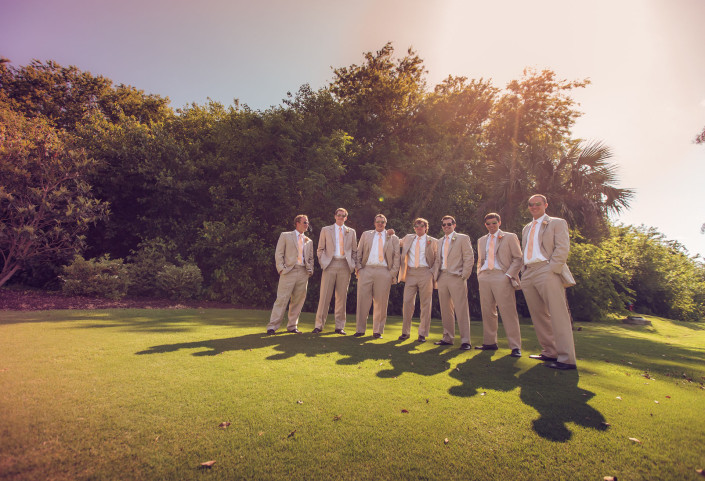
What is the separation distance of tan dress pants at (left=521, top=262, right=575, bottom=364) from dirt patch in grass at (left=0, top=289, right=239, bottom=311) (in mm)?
11025

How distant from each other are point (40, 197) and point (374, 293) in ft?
43.1

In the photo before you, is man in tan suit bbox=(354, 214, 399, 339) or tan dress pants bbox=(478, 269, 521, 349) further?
man in tan suit bbox=(354, 214, 399, 339)

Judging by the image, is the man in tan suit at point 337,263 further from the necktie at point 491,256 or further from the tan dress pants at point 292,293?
the necktie at point 491,256

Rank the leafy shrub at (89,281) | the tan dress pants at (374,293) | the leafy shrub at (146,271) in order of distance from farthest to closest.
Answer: the leafy shrub at (146,271), the leafy shrub at (89,281), the tan dress pants at (374,293)

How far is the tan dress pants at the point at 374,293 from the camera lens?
24.7ft

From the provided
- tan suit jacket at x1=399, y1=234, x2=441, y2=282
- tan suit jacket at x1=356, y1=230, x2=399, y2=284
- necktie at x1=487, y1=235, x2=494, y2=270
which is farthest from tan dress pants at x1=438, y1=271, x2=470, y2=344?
tan suit jacket at x1=356, y1=230, x2=399, y2=284

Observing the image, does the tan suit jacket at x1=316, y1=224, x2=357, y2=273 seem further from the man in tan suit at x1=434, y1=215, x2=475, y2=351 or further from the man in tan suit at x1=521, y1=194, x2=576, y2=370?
the man in tan suit at x1=521, y1=194, x2=576, y2=370

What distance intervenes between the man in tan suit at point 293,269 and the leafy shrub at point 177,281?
301 inches

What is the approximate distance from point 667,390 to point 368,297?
5.08 meters

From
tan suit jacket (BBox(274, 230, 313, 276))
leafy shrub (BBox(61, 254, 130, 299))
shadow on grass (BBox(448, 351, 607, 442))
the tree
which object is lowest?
shadow on grass (BBox(448, 351, 607, 442))

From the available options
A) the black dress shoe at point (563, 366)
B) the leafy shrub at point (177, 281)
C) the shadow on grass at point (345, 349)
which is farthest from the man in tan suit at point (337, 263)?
the leafy shrub at point (177, 281)

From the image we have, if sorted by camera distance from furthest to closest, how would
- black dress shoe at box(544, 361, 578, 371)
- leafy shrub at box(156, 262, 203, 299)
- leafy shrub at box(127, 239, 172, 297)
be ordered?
leafy shrub at box(127, 239, 172, 297) → leafy shrub at box(156, 262, 203, 299) → black dress shoe at box(544, 361, 578, 371)

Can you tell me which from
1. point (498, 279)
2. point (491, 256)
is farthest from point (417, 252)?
point (498, 279)

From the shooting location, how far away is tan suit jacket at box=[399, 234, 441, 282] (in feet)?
23.9
